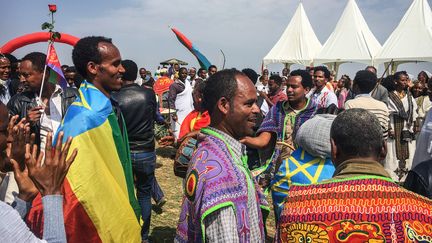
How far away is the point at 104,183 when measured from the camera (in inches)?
86.8

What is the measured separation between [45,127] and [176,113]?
5224 millimetres

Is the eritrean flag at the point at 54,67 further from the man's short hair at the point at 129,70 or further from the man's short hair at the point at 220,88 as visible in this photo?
the man's short hair at the point at 220,88

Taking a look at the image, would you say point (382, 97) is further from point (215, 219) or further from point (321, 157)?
point (215, 219)

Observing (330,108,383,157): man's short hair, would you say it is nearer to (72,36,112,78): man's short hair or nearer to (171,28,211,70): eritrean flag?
(72,36,112,78): man's short hair

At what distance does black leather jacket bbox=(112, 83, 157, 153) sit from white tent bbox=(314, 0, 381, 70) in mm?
21640

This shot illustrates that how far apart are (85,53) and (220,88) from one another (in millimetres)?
1248

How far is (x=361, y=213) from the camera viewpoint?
155 cm

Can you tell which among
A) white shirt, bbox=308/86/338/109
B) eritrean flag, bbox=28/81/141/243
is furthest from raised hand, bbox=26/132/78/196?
white shirt, bbox=308/86/338/109

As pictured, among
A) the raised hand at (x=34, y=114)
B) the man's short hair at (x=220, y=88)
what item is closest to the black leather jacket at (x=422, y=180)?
the man's short hair at (x=220, y=88)

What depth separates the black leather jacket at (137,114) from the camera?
411 cm

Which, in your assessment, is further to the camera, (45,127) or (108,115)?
(45,127)

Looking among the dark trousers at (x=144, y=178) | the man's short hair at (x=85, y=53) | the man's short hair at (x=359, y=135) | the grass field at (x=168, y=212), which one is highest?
the man's short hair at (x=85, y=53)

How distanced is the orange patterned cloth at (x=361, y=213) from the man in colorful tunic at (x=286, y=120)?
2163 mm

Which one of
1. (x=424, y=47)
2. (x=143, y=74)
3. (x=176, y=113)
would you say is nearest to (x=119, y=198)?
(x=176, y=113)
